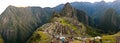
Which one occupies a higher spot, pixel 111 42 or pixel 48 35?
pixel 111 42

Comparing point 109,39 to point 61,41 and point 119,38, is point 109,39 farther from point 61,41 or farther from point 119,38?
point 61,41

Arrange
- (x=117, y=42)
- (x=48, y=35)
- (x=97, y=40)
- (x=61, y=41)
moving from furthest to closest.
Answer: (x=48, y=35) → (x=61, y=41) → (x=97, y=40) → (x=117, y=42)

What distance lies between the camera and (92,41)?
152 metres

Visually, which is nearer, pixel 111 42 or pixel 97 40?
pixel 111 42

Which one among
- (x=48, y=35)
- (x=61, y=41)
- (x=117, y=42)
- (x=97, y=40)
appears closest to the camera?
(x=117, y=42)

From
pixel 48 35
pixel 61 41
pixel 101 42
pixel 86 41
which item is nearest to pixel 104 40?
pixel 101 42

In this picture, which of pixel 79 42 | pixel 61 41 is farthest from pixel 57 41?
pixel 79 42

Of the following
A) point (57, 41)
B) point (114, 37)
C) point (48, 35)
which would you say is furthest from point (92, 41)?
point (48, 35)

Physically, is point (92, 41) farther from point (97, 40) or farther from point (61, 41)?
point (61, 41)

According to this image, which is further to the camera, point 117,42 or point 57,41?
point 57,41

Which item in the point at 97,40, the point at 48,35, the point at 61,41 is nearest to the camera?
the point at 97,40

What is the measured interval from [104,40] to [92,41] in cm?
922

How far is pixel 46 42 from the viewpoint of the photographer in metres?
174

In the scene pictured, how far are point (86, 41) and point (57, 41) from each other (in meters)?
19.3
